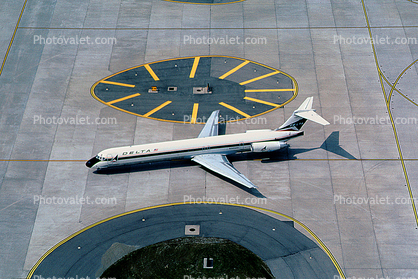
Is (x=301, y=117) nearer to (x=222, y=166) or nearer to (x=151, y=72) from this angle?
(x=222, y=166)

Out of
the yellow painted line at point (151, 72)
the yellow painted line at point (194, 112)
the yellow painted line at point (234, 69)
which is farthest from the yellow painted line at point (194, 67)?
the yellow painted line at point (194, 112)

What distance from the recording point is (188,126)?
55469 mm

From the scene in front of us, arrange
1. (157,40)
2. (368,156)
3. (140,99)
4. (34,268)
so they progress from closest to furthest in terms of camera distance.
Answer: (34,268)
(368,156)
(140,99)
(157,40)

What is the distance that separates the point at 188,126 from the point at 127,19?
85.9 feet

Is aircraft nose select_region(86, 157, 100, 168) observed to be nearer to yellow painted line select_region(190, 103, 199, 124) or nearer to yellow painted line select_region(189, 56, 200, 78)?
yellow painted line select_region(190, 103, 199, 124)

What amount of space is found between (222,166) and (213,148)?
2674 mm

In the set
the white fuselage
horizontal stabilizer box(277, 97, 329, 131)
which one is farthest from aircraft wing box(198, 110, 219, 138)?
horizontal stabilizer box(277, 97, 329, 131)

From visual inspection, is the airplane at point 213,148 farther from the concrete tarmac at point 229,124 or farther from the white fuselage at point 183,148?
the concrete tarmac at point 229,124

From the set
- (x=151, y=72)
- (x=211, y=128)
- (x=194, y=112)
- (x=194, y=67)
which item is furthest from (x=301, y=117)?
(x=151, y=72)

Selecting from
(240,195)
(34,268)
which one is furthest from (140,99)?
(34,268)

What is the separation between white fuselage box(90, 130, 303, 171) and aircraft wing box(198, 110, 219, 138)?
8.76ft

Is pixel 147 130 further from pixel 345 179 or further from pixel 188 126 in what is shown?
pixel 345 179

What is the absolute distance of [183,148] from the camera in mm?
49375

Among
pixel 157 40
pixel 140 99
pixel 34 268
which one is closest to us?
pixel 34 268
